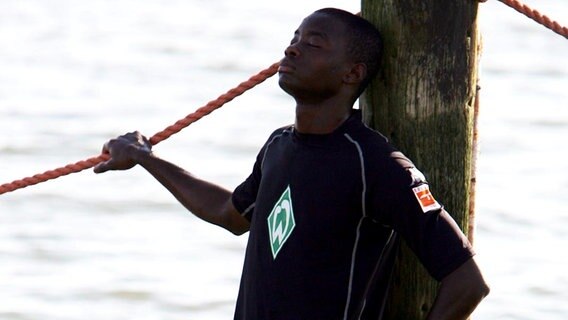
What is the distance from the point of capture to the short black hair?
3486mm

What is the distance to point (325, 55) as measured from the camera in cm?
347

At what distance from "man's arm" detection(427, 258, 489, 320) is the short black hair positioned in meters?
0.55

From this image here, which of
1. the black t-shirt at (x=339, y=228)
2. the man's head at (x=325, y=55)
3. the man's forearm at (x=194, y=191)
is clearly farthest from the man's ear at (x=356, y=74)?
the man's forearm at (x=194, y=191)

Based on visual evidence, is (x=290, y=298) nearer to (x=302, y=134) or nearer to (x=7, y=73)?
(x=302, y=134)

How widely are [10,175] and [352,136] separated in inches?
219

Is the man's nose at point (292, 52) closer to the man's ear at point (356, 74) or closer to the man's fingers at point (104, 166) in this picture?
the man's ear at point (356, 74)

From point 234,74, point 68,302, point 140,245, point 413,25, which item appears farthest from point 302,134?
point 234,74

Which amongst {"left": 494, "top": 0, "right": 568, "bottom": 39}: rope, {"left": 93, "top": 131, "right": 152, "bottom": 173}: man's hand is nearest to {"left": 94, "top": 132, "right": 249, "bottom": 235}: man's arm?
{"left": 93, "top": 131, "right": 152, "bottom": 173}: man's hand

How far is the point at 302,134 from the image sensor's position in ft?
11.5

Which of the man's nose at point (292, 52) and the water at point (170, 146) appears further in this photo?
the water at point (170, 146)

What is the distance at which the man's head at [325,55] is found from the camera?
11.4 feet

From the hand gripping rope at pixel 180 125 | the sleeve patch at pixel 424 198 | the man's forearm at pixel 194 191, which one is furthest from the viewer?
the hand gripping rope at pixel 180 125

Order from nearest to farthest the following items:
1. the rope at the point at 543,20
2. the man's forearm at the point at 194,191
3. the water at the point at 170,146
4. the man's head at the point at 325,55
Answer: the man's head at the point at 325,55 → the rope at the point at 543,20 → the man's forearm at the point at 194,191 → the water at the point at 170,146

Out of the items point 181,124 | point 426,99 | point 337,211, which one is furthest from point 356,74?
point 181,124
